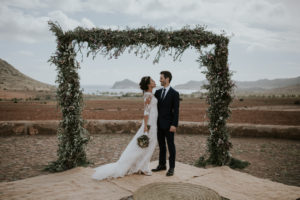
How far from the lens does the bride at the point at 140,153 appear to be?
5082mm

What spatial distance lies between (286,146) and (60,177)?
755cm

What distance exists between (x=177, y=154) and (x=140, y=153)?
2521 millimetres

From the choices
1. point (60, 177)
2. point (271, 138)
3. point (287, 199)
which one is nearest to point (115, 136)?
point (60, 177)

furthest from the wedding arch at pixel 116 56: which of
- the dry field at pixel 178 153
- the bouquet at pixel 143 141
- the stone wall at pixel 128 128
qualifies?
the stone wall at pixel 128 128

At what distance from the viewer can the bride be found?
16.7 feet

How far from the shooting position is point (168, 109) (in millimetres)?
5250

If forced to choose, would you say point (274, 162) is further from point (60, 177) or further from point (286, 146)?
point (60, 177)

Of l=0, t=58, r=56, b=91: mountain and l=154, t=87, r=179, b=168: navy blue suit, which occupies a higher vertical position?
l=0, t=58, r=56, b=91: mountain

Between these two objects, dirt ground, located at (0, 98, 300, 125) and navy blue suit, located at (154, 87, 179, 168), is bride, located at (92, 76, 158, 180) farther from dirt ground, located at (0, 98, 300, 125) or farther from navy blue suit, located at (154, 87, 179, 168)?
dirt ground, located at (0, 98, 300, 125)

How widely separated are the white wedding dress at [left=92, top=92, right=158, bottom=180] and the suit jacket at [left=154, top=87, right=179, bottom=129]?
0.43 ft

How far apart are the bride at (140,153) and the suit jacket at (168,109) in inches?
5.2

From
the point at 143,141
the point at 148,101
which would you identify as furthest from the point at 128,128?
the point at 148,101

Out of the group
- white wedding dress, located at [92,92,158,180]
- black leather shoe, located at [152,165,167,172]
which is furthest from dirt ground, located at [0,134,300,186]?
white wedding dress, located at [92,92,158,180]

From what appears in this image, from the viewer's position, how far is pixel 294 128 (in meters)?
9.49
